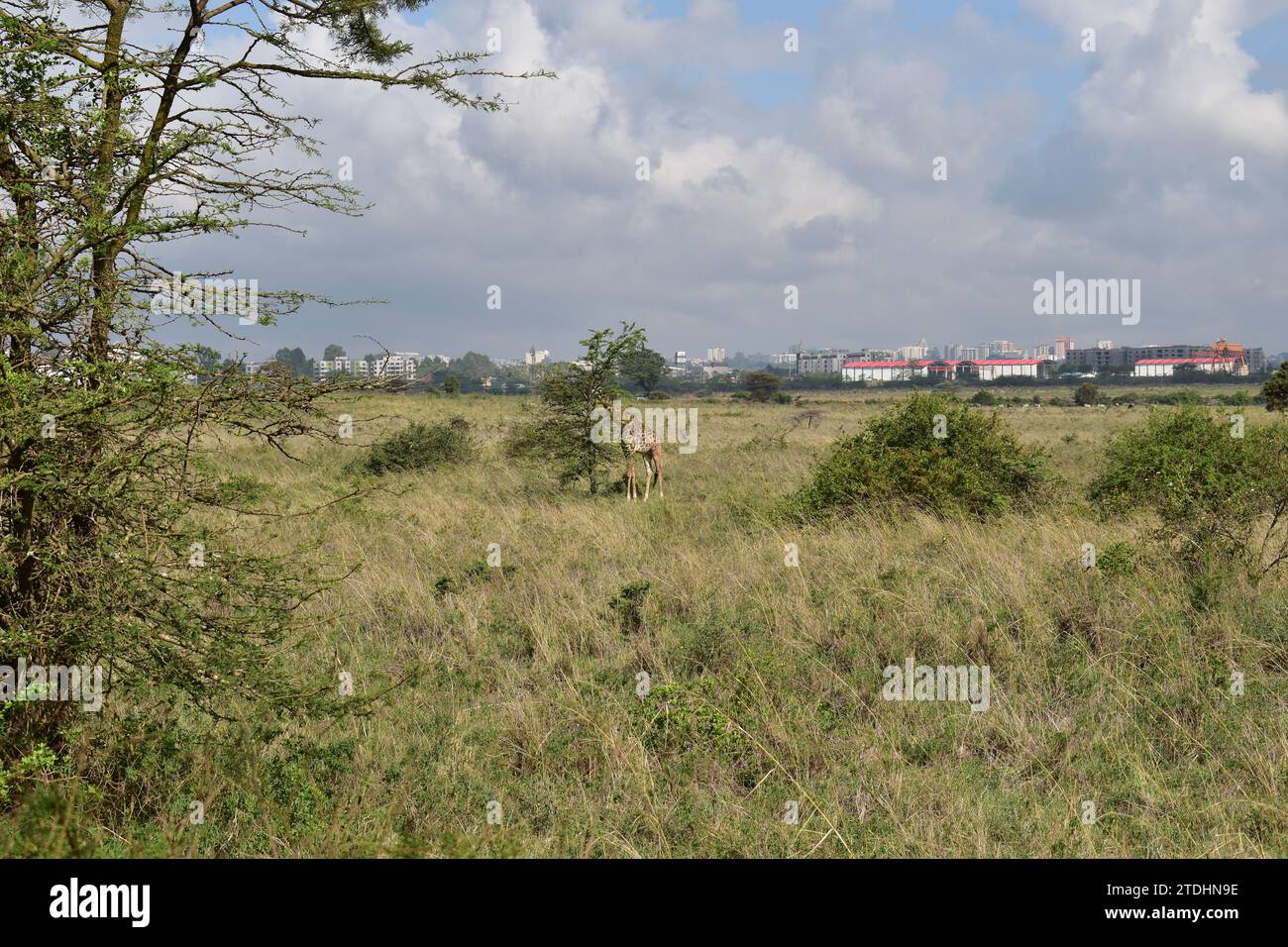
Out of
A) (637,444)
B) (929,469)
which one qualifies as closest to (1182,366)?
(637,444)

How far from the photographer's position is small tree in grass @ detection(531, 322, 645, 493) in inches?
536

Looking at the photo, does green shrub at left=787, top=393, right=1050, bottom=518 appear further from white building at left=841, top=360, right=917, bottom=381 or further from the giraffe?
white building at left=841, top=360, right=917, bottom=381

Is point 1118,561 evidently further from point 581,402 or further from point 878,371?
point 878,371

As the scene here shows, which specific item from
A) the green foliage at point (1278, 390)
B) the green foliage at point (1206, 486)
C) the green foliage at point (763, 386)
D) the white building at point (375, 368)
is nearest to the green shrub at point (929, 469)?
the green foliage at point (1206, 486)

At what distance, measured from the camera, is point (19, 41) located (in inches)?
161

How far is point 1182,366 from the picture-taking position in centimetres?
9388

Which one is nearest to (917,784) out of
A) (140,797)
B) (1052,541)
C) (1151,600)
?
(1151,600)

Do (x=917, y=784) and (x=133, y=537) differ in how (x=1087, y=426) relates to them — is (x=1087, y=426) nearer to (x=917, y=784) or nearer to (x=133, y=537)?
(x=917, y=784)

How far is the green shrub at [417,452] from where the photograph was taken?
17031 mm

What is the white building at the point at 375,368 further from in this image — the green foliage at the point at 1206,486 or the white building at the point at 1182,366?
the white building at the point at 1182,366

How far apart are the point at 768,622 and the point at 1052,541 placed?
141 inches

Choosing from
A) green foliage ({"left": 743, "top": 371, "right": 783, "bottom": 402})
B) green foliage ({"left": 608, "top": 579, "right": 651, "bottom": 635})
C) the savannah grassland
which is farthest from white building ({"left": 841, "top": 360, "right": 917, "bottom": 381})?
green foliage ({"left": 608, "top": 579, "right": 651, "bottom": 635})

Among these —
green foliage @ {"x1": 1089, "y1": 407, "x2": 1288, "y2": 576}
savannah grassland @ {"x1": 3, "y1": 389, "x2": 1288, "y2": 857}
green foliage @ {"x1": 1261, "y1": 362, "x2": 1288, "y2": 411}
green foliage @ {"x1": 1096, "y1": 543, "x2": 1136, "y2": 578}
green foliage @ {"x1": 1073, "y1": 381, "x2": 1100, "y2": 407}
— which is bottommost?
savannah grassland @ {"x1": 3, "y1": 389, "x2": 1288, "y2": 857}

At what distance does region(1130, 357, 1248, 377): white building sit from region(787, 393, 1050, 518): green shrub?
299 ft
